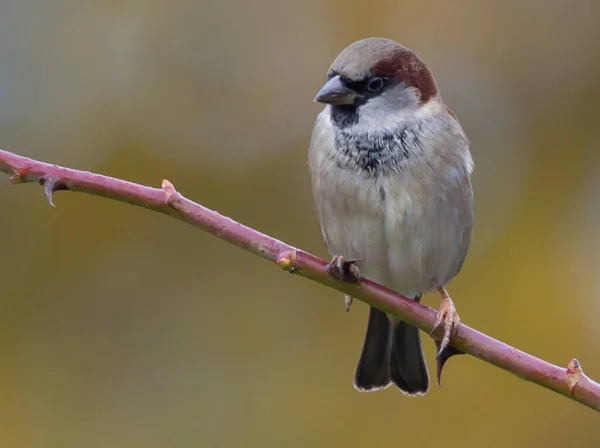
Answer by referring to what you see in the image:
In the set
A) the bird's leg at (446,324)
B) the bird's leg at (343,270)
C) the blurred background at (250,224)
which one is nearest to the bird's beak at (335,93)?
the bird's leg at (446,324)

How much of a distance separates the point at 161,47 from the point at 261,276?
5.28 ft

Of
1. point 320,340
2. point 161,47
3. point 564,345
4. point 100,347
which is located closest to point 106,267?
point 100,347

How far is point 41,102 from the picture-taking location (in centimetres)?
477

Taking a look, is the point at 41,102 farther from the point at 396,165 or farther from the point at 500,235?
the point at 396,165

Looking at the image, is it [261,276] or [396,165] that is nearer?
[396,165]

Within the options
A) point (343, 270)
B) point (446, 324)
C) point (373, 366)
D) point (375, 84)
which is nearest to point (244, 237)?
point (343, 270)

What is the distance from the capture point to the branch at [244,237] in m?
1.45

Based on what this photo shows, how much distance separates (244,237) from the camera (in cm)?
153

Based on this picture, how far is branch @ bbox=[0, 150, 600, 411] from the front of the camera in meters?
1.45

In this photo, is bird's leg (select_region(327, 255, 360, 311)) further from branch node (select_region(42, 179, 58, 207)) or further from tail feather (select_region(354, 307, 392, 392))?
tail feather (select_region(354, 307, 392, 392))

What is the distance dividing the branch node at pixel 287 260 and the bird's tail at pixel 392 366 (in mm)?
1218

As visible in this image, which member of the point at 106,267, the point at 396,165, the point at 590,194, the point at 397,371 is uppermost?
the point at 590,194

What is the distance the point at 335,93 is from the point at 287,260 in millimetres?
808

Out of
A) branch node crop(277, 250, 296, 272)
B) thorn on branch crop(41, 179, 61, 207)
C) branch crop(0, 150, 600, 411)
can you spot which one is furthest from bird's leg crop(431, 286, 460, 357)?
thorn on branch crop(41, 179, 61, 207)
